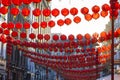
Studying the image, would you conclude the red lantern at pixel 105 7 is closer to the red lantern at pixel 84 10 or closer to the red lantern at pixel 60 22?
the red lantern at pixel 84 10

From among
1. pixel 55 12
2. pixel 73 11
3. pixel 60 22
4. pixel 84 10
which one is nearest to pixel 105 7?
pixel 84 10

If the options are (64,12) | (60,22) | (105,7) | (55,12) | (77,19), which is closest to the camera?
(105,7)

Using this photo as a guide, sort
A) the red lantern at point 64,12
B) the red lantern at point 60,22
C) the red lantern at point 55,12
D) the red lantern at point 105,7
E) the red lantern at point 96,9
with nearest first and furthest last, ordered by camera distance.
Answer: the red lantern at point 105,7
the red lantern at point 96,9
the red lantern at point 64,12
the red lantern at point 55,12
the red lantern at point 60,22

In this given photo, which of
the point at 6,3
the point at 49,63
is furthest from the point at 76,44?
the point at 49,63

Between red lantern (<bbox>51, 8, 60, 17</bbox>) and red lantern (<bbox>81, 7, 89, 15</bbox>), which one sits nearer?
red lantern (<bbox>81, 7, 89, 15</bbox>)

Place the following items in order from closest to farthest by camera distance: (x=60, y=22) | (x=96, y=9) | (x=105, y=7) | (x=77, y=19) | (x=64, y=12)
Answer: (x=105, y=7) < (x=96, y=9) < (x=64, y=12) < (x=77, y=19) < (x=60, y=22)

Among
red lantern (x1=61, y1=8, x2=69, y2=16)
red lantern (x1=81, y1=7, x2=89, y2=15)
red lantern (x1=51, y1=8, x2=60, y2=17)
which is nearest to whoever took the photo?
red lantern (x1=61, y1=8, x2=69, y2=16)

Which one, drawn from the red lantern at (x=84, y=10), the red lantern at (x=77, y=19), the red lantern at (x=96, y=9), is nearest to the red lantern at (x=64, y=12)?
the red lantern at (x=84, y=10)

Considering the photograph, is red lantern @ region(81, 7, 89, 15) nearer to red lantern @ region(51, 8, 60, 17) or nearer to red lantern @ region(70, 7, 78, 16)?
red lantern @ region(70, 7, 78, 16)

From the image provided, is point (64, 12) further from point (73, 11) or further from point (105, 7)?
point (105, 7)

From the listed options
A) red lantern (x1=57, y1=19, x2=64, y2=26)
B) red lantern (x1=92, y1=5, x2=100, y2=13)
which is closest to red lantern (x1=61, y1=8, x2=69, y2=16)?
red lantern (x1=92, y1=5, x2=100, y2=13)

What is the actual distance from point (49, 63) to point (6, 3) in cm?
2849

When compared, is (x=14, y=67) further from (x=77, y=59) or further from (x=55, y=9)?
(x=55, y=9)

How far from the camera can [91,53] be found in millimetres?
36938
